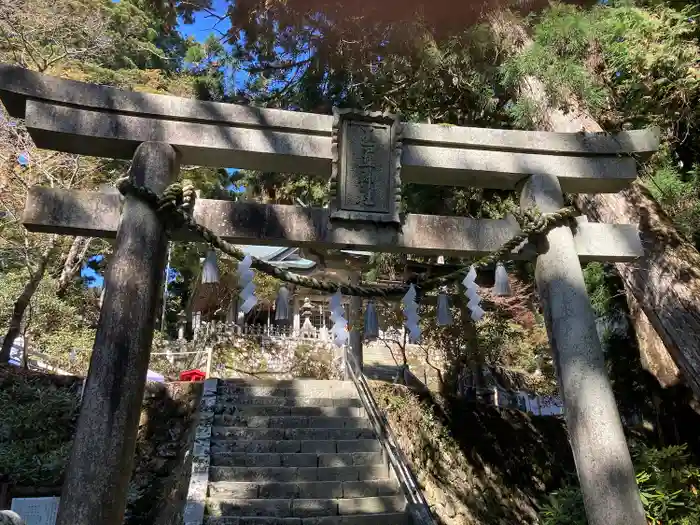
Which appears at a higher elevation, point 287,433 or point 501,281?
point 501,281

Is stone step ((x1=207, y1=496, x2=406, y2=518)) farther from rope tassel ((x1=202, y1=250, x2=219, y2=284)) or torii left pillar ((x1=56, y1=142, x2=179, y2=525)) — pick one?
rope tassel ((x1=202, y1=250, x2=219, y2=284))

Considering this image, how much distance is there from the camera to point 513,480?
969 cm

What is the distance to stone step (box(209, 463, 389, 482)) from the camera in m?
6.91

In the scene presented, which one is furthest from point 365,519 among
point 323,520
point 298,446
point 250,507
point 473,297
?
point 473,297

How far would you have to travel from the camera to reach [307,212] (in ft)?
14.0

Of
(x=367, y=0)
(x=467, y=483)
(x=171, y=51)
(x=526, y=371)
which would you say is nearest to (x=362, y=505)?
(x=467, y=483)

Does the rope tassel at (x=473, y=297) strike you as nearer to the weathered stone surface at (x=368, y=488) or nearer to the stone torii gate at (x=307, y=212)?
the stone torii gate at (x=307, y=212)

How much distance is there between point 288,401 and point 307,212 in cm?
550

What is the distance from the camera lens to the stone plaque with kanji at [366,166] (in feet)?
14.3

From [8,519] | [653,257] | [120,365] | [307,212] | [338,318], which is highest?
[653,257]

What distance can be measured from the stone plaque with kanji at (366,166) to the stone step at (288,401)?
5.43 meters

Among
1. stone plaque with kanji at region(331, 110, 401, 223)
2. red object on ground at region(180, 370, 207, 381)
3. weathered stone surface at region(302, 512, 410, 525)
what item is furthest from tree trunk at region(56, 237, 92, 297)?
stone plaque with kanji at region(331, 110, 401, 223)

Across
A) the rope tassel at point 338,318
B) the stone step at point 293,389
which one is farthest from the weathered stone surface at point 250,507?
the rope tassel at point 338,318

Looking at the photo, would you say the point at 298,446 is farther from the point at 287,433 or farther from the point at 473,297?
the point at 473,297
